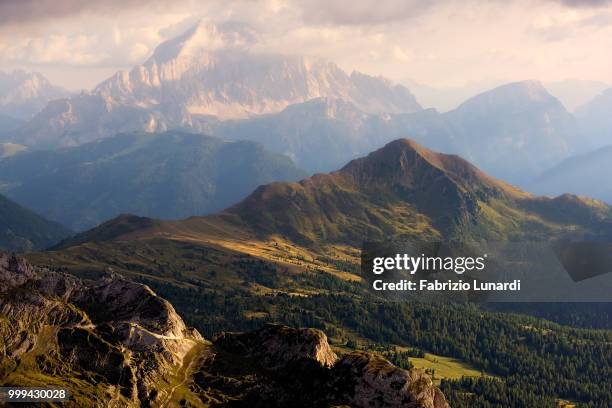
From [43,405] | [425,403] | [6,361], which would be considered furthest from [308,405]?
[6,361]

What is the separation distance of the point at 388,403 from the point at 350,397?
11.4 metres

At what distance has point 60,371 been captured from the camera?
199 meters

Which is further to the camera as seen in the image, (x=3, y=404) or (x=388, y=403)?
(x=388, y=403)

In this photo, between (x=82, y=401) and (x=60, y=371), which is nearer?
(x=82, y=401)

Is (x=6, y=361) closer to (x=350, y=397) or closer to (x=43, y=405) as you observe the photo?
(x=43, y=405)

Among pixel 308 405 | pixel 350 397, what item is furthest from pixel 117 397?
pixel 350 397

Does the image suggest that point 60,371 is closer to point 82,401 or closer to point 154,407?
point 82,401

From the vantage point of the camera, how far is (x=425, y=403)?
641 ft

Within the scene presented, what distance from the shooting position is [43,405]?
18288 cm

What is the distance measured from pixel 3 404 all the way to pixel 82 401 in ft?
66.9

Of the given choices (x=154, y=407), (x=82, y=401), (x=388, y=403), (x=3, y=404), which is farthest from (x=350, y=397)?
(x=3, y=404)

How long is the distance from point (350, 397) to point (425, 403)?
22.2 m

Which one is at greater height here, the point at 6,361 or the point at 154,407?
the point at 6,361

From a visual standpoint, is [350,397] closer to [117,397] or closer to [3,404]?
[117,397]
